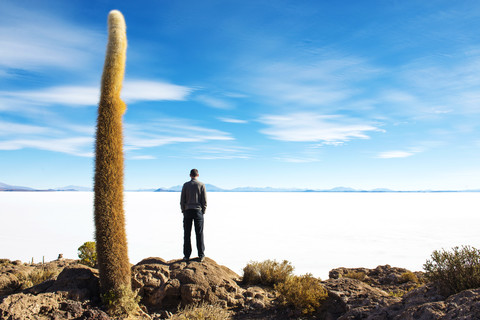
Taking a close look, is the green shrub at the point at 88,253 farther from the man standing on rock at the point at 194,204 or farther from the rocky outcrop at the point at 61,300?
the man standing on rock at the point at 194,204

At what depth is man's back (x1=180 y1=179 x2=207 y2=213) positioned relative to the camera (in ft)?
29.1

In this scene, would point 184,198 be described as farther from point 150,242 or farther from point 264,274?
point 150,242

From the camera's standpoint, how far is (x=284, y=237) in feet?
88.3

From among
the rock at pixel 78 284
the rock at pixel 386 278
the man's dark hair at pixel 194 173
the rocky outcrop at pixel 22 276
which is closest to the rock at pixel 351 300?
the rock at pixel 386 278

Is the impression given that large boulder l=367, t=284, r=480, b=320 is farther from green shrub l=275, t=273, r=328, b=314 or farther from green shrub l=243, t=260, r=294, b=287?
green shrub l=243, t=260, r=294, b=287

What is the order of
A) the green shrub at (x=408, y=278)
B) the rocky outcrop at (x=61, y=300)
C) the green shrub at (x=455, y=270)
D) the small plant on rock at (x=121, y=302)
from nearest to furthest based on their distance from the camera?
the green shrub at (x=455, y=270) < the rocky outcrop at (x=61, y=300) < the small plant on rock at (x=121, y=302) < the green shrub at (x=408, y=278)

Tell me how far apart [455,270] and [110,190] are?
23.3 ft

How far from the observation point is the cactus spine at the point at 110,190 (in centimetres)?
756

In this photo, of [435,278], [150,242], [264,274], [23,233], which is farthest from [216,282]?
[23,233]

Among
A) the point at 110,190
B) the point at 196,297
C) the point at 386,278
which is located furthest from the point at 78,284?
the point at 386,278

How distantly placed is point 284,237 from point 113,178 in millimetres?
20993

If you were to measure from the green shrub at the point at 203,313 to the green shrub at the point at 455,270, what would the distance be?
4.22 metres

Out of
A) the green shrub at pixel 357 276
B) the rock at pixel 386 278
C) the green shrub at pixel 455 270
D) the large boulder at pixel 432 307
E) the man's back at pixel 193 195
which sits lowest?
the rock at pixel 386 278

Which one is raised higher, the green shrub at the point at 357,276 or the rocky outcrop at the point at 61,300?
the rocky outcrop at the point at 61,300
